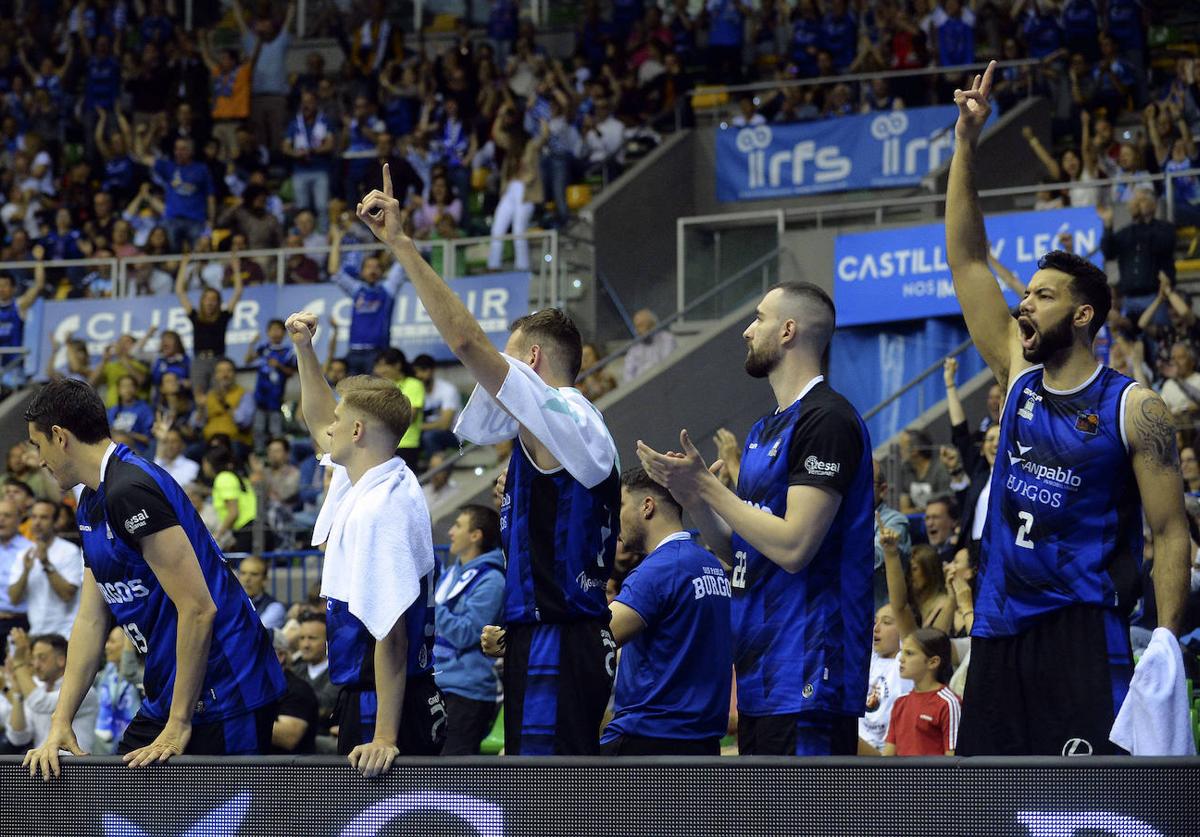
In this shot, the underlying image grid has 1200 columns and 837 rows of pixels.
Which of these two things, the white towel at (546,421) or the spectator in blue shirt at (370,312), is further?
the spectator in blue shirt at (370,312)

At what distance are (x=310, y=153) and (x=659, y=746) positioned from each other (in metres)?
15.7

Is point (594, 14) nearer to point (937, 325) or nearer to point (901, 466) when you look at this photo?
point (937, 325)

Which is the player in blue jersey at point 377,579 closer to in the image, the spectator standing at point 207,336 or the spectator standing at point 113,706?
the spectator standing at point 113,706

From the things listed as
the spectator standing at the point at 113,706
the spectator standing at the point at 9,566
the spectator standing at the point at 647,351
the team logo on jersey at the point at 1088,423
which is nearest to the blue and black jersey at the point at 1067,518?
the team logo on jersey at the point at 1088,423

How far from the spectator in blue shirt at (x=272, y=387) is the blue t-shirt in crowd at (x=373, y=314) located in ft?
2.72

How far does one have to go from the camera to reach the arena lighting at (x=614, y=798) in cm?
390

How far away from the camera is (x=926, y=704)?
24.1 feet

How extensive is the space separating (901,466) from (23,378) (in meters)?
10.1

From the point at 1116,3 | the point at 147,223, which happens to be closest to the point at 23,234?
the point at 147,223

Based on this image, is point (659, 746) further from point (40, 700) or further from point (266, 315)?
point (266, 315)

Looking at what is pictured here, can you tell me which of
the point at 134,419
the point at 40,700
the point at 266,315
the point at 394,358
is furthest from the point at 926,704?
the point at 266,315

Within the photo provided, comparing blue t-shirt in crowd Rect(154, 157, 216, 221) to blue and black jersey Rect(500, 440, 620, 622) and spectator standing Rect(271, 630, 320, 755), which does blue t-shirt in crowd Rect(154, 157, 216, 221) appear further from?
blue and black jersey Rect(500, 440, 620, 622)

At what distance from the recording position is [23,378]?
18453 millimetres

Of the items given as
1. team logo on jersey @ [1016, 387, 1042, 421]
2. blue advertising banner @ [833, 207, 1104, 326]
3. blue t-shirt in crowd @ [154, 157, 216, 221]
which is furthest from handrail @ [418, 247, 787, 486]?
team logo on jersey @ [1016, 387, 1042, 421]
